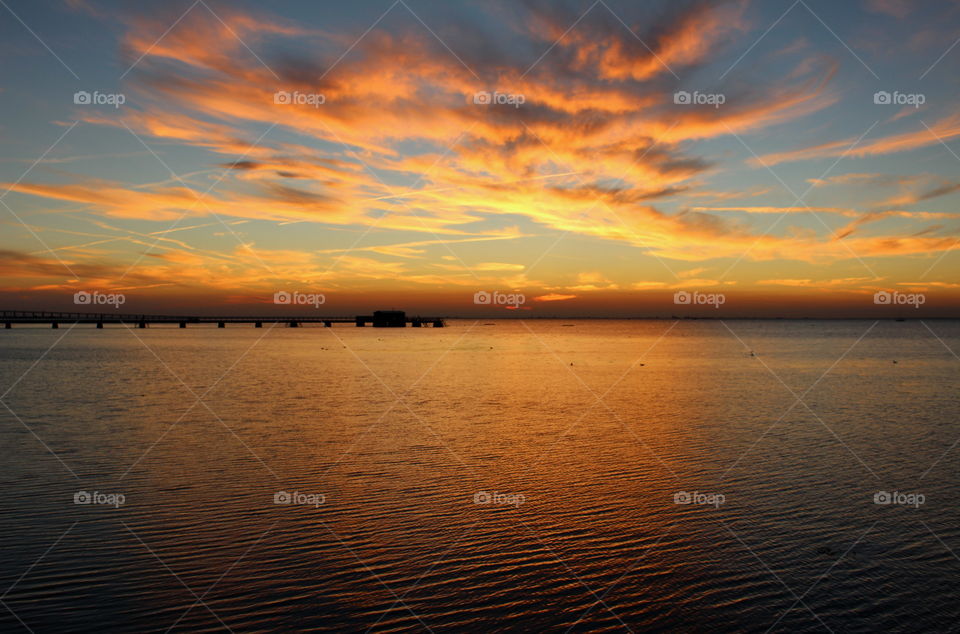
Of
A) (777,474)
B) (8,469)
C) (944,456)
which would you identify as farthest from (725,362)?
(8,469)

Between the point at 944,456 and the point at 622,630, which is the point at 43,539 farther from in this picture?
the point at 944,456

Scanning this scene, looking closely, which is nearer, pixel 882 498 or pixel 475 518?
pixel 475 518

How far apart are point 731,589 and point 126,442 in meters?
24.6

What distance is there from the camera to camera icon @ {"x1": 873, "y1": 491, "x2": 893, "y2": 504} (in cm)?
1973

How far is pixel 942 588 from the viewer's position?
1350 centimetres

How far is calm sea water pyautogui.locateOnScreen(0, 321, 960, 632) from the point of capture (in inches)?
485

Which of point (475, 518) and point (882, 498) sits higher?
point (475, 518)

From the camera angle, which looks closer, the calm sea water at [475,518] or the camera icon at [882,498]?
the calm sea water at [475,518]

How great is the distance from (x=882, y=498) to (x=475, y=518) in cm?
1301

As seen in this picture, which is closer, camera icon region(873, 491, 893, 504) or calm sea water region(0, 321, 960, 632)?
calm sea water region(0, 321, 960, 632)

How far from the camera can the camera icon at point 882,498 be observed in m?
19.7

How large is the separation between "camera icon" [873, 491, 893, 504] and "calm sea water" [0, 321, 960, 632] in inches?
11.1

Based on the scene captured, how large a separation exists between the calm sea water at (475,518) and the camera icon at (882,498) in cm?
28

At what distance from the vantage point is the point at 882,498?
20.0 m
